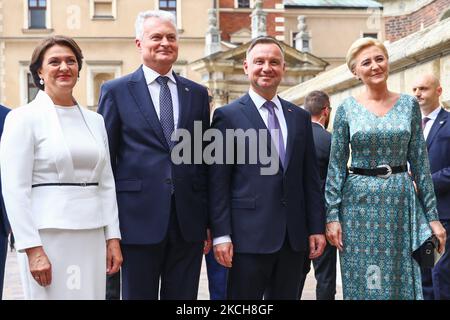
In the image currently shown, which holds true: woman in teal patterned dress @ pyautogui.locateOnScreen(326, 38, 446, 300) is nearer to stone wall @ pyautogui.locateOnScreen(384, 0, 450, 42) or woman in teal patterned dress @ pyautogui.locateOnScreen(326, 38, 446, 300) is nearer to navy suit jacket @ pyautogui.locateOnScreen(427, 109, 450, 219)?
navy suit jacket @ pyautogui.locateOnScreen(427, 109, 450, 219)

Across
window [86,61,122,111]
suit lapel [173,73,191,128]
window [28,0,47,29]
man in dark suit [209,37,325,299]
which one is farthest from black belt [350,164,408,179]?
window [28,0,47,29]

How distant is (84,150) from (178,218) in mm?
709

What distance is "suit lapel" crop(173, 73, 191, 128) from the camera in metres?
5.21

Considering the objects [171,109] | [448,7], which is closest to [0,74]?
[448,7]

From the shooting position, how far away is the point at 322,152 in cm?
780

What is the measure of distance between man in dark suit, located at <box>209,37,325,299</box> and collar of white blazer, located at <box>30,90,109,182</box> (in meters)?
0.72

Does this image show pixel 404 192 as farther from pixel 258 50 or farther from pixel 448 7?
pixel 448 7

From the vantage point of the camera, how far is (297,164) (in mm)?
5359

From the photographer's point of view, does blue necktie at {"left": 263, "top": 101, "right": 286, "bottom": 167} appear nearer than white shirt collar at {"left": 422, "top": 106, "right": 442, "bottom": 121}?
Yes

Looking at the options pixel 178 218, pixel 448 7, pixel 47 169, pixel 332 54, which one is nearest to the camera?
pixel 47 169

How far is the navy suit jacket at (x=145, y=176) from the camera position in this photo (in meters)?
5.10

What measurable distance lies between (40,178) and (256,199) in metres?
1.30

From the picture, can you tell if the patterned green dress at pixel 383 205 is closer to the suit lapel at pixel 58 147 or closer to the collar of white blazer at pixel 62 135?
the collar of white blazer at pixel 62 135

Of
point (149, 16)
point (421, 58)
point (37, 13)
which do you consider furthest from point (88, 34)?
point (149, 16)
